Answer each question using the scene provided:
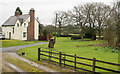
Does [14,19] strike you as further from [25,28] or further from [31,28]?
[31,28]

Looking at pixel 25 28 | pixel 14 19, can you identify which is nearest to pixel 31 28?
pixel 25 28

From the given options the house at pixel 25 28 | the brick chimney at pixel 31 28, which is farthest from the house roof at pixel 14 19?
the brick chimney at pixel 31 28

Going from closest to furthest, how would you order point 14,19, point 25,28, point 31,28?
1. point 25,28
2. point 31,28
3. point 14,19

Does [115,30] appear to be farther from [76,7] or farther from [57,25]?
[57,25]

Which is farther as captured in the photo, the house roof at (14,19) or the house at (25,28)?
the house roof at (14,19)

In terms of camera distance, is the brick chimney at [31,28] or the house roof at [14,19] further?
the house roof at [14,19]

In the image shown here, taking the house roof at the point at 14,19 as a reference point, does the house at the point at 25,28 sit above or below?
below

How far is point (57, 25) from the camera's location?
70000mm

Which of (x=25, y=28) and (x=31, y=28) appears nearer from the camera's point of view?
(x=25, y=28)

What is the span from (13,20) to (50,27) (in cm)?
2699

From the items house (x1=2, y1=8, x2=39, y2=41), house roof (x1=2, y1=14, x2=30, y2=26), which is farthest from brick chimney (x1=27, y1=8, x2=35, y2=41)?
house roof (x1=2, y1=14, x2=30, y2=26)

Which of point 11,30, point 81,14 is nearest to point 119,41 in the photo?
point 81,14

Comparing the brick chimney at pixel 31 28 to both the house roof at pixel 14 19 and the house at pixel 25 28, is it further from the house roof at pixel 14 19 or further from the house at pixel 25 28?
the house roof at pixel 14 19

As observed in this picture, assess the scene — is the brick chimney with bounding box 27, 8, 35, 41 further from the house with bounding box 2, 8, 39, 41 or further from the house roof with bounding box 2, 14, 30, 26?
the house roof with bounding box 2, 14, 30, 26
